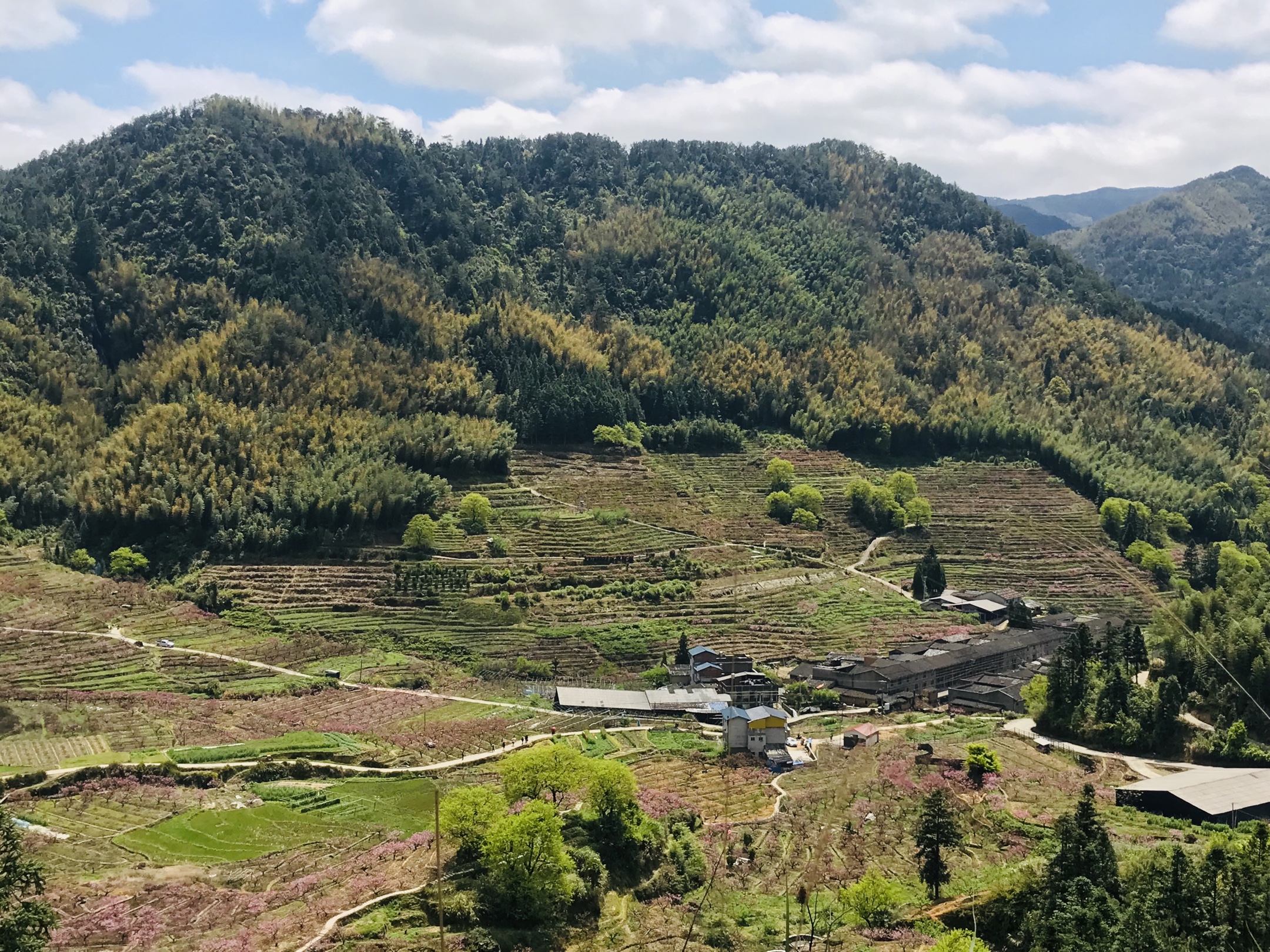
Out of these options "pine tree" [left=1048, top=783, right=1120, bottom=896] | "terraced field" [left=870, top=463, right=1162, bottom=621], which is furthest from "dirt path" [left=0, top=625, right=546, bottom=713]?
"terraced field" [left=870, top=463, right=1162, bottom=621]

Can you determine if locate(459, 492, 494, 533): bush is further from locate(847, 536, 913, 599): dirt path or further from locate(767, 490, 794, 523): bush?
locate(847, 536, 913, 599): dirt path

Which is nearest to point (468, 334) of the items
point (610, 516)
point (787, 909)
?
point (610, 516)

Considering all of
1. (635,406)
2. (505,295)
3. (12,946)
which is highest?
(505,295)

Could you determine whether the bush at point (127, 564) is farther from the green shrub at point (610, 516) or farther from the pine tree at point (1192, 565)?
the pine tree at point (1192, 565)

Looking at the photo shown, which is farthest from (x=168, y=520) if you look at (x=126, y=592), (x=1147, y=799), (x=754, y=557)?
(x=1147, y=799)

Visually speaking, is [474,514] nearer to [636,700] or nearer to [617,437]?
→ [617,437]

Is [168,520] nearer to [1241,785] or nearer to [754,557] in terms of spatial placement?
[754,557]
